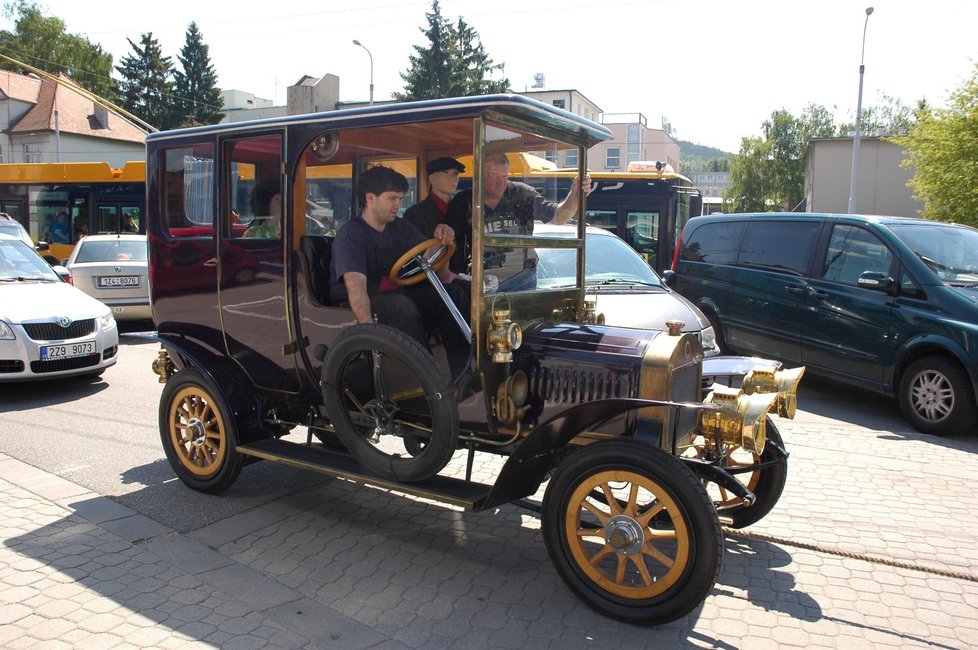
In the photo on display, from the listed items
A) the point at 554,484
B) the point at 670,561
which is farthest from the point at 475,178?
the point at 670,561

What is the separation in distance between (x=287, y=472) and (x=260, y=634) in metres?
2.41

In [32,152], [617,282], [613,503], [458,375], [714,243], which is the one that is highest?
[32,152]

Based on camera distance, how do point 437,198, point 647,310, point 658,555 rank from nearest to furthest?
1. point 658,555
2. point 437,198
3. point 647,310

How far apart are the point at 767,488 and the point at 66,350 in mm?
6970

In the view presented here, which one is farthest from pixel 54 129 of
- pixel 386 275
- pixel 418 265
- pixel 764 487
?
pixel 764 487

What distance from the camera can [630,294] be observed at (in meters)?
7.59

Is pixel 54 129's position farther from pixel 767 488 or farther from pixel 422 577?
pixel 767 488

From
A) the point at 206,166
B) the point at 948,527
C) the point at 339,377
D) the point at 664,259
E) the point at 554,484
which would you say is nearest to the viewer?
the point at 554,484

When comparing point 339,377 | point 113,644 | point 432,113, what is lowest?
point 113,644

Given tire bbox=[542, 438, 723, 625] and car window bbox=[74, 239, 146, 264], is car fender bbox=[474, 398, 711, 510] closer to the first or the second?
tire bbox=[542, 438, 723, 625]

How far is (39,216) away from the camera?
19.3m

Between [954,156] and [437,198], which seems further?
[954,156]

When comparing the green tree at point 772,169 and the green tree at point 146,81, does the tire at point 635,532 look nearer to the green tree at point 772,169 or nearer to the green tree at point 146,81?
the green tree at point 146,81

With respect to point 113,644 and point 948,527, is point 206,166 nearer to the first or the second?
point 113,644
